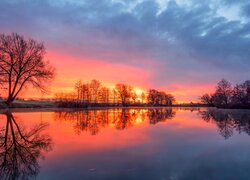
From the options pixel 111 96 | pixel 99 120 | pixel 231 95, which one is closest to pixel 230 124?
pixel 99 120

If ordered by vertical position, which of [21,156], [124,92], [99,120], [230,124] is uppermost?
[124,92]

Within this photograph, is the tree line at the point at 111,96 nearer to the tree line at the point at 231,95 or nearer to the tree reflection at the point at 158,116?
the tree reflection at the point at 158,116

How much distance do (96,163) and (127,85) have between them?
121223 millimetres

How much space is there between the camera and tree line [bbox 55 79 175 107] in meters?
80.2

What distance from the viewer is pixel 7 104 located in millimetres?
36375

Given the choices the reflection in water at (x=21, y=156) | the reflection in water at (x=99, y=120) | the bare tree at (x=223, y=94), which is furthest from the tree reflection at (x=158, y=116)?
the bare tree at (x=223, y=94)

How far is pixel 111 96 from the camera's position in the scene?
119875 mm

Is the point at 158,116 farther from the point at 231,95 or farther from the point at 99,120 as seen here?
the point at 231,95

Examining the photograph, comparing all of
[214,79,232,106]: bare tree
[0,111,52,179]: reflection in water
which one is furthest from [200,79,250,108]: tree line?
[0,111,52,179]: reflection in water

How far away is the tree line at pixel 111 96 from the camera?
80.2 meters

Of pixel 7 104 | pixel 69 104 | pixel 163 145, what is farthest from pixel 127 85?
pixel 163 145

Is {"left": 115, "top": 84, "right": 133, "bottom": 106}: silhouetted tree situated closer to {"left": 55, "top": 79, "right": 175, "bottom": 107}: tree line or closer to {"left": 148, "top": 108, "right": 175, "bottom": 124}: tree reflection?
{"left": 55, "top": 79, "right": 175, "bottom": 107}: tree line

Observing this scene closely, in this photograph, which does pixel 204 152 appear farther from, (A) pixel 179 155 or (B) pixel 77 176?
(B) pixel 77 176

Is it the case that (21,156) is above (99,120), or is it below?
below
